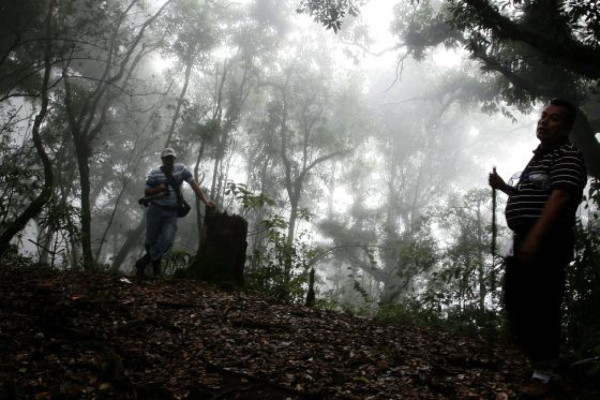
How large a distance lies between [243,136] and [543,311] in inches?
1340

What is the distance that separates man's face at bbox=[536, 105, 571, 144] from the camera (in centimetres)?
283

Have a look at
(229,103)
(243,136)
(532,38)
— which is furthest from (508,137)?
(532,38)

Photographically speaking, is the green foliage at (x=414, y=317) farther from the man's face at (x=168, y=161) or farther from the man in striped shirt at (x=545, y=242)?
the man's face at (x=168, y=161)

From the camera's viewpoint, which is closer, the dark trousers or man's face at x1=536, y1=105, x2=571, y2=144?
the dark trousers

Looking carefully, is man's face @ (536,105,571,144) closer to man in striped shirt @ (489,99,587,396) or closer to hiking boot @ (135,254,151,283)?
man in striped shirt @ (489,99,587,396)

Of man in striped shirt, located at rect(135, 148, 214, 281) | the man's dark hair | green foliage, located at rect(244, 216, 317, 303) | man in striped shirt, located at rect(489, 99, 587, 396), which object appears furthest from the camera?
green foliage, located at rect(244, 216, 317, 303)

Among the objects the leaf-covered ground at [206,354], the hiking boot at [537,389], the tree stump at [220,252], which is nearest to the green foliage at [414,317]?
the leaf-covered ground at [206,354]

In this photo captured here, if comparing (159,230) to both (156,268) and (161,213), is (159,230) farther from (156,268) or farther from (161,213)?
(156,268)

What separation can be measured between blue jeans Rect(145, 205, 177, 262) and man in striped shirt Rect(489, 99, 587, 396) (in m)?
5.17

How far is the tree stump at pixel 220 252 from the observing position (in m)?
7.02

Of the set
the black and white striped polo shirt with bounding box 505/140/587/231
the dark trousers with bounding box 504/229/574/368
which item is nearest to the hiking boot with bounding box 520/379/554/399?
the dark trousers with bounding box 504/229/574/368

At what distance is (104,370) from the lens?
3.01 metres

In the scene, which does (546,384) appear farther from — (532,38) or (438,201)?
(438,201)

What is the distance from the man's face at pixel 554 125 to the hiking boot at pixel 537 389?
1.65 meters
